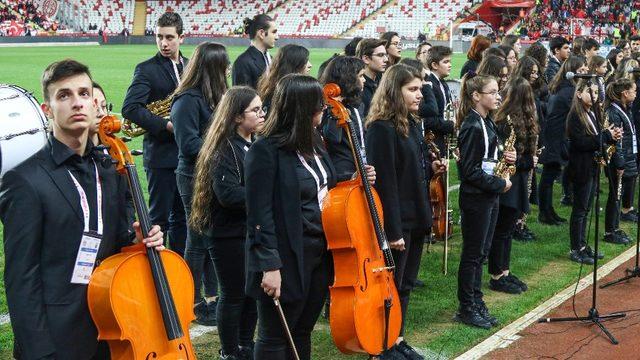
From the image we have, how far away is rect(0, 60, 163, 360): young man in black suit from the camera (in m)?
3.26

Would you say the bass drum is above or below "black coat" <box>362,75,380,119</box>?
below

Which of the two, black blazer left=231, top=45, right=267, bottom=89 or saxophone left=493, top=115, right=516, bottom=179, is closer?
saxophone left=493, top=115, right=516, bottom=179

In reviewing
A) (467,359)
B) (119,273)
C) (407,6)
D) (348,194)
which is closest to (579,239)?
(467,359)

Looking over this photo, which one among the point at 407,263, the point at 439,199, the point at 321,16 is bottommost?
the point at 321,16

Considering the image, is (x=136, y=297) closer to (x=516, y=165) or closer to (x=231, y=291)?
(x=231, y=291)

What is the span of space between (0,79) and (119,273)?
25.4 meters

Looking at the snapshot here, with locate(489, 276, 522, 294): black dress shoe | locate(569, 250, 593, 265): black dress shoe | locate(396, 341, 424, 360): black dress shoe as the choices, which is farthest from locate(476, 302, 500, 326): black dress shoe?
locate(569, 250, 593, 265): black dress shoe

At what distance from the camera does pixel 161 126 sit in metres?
6.59

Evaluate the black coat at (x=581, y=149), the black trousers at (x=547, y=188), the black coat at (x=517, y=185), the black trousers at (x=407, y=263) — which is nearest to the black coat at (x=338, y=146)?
the black trousers at (x=407, y=263)

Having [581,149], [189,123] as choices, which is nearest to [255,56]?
[189,123]

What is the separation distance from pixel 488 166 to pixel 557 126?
3825 mm

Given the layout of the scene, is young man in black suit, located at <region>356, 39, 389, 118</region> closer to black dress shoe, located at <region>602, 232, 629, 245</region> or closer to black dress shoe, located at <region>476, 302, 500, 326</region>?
black dress shoe, located at <region>476, 302, 500, 326</region>

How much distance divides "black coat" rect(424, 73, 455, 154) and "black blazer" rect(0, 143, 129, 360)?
5643mm

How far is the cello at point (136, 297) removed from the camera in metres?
3.43
